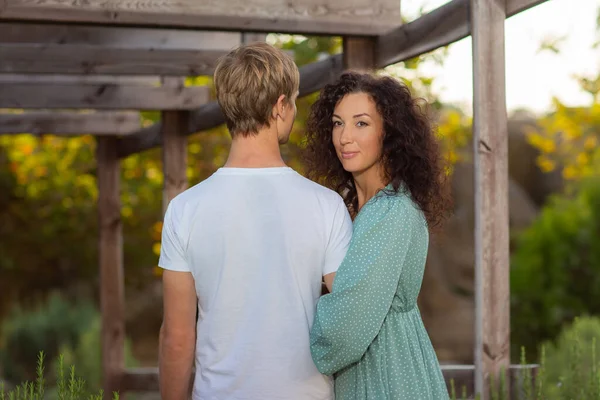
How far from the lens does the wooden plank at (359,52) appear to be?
402 cm

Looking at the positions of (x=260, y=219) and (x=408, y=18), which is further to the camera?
(x=408, y=18)

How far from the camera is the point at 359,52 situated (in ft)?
13.2

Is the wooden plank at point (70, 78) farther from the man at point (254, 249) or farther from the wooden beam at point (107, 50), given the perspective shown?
the man at point (254, 249)

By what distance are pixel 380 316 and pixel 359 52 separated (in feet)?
6.36

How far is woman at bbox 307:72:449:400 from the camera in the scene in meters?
2.27

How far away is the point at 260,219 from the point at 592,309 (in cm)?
647


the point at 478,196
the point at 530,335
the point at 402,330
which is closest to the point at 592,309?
the point at 530,335

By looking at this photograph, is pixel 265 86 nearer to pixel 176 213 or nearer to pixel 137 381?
pixel 176 213

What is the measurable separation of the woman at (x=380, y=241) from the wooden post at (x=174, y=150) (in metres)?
3.74

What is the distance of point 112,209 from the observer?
26.7ft

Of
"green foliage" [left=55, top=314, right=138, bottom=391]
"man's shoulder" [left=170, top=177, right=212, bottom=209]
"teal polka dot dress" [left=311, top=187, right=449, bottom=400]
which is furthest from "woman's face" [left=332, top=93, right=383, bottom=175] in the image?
"green foliage" [left=55, top=314, right=138, bottom=391]

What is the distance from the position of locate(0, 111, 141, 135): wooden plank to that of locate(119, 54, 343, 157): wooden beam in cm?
13

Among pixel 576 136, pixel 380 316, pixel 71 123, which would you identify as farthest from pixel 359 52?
pixel 576 136

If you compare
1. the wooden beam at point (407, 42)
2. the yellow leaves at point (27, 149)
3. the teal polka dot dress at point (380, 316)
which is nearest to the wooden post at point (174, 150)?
the wooden beam at point (407, 42)
